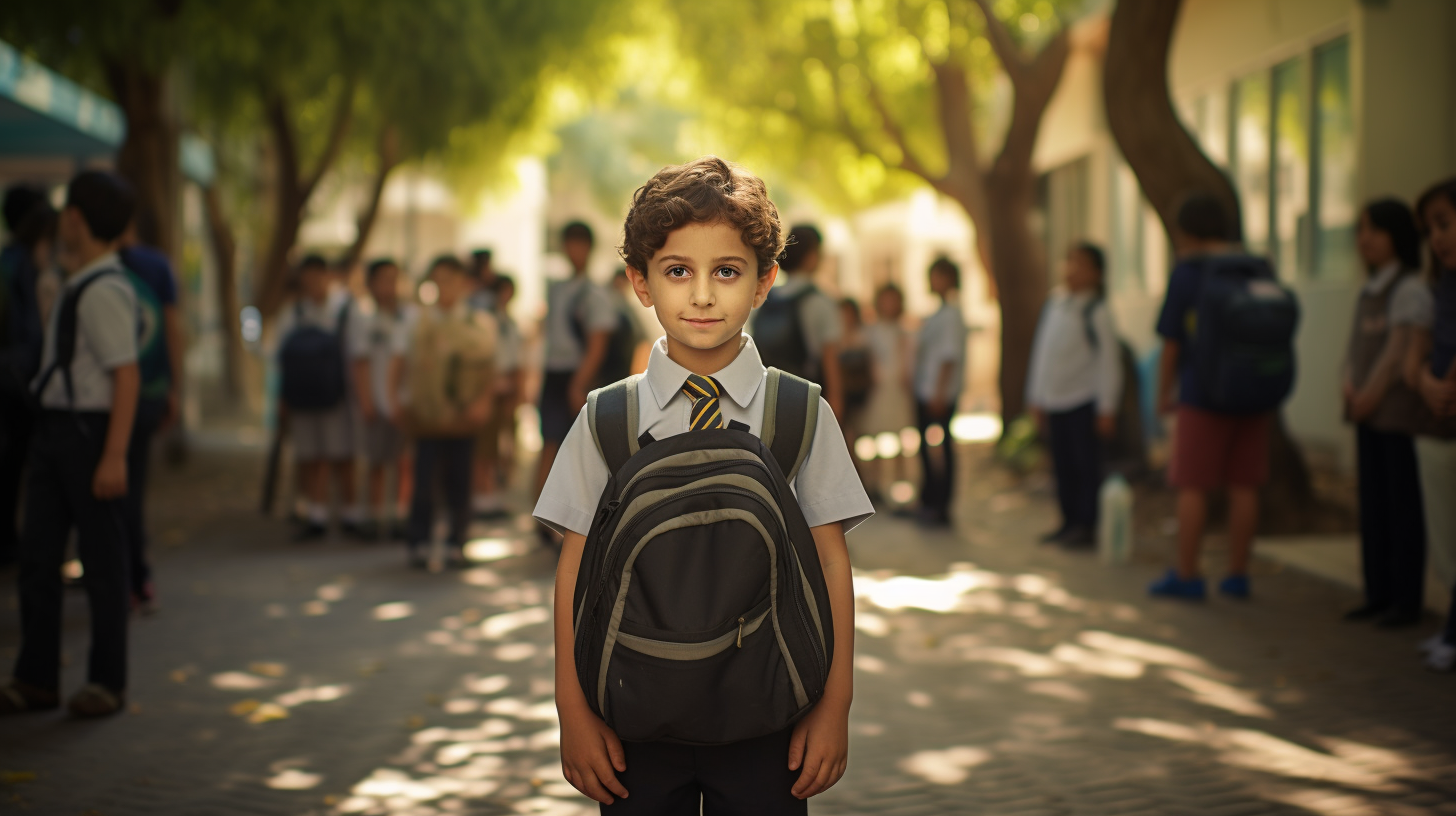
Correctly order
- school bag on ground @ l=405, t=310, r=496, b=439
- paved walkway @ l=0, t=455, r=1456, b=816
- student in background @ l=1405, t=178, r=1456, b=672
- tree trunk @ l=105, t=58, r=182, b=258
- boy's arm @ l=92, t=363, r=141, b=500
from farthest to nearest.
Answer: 1. tree trunk @ l=105, t=58, r=182, b=258
2. school bag on ground @ l=405, t=310, r=496, b=439
3. student in background @ l=1405, t=178, r=1456, b=672
4. boy's arm @ l=92, t=363, r=141, b=500
5. paved walkway @ l=0, t=455, r=1456, b=816

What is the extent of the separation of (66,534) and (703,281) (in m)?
4.02

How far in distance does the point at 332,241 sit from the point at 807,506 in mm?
59483

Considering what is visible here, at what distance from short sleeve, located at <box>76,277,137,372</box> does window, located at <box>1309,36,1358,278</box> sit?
37.5 feet

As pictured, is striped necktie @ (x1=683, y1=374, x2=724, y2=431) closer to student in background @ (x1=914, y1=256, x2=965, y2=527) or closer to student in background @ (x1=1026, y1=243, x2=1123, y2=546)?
student in background @ (x1=1026, y1=243, x2=1123, y2=546)

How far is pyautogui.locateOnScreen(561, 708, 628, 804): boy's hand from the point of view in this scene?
8.44ft

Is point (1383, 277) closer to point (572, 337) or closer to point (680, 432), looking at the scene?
point (572, 337)

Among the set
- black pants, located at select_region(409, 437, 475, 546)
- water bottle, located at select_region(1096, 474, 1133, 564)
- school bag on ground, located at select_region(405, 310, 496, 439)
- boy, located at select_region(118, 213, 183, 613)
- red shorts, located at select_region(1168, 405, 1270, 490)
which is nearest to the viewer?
boy, located at select_region(118, 213, 183, 613)

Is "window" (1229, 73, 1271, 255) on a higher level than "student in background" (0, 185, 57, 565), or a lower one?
higher

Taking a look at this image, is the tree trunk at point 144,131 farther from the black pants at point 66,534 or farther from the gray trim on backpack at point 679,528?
the gray trim on backpack at point 679,528

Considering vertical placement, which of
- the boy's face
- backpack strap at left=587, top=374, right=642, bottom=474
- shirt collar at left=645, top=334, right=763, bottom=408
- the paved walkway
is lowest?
the paved walkway

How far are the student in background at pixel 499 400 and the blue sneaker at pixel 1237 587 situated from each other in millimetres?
6116

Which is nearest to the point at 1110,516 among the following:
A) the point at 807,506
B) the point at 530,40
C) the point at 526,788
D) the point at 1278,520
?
the point at 1278,520

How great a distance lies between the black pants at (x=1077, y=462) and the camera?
10.2m

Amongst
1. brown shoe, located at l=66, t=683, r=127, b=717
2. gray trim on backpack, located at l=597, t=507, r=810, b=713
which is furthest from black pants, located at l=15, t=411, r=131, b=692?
gray trim on backpack, located at l=597, t=507, r=810, b=713
